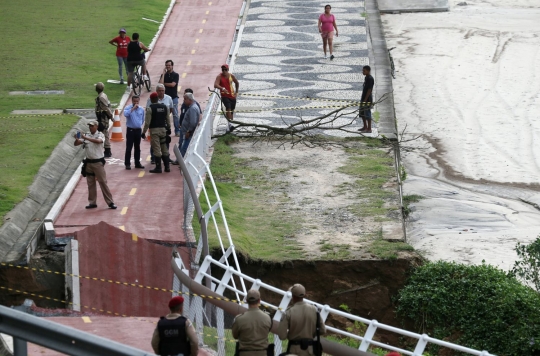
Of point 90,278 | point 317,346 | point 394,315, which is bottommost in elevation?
point 394,315

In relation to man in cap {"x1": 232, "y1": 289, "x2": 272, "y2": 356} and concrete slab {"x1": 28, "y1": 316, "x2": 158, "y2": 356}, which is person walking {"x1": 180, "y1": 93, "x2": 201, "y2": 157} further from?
man in cap {"x1": 232, "y1": 289, "x2": 272, "y2": 356}

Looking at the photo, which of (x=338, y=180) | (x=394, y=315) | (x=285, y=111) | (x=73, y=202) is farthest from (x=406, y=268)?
(x=285, y=111)

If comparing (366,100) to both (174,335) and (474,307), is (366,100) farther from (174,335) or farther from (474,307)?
(174,335)

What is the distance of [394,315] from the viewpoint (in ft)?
59.6

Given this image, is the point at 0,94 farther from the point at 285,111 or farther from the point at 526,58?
the point at 526,58

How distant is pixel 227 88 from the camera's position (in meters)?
24.8

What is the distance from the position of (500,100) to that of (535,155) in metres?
5.43

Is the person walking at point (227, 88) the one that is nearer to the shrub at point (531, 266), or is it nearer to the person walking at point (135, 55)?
the person walking at point (135, 55)

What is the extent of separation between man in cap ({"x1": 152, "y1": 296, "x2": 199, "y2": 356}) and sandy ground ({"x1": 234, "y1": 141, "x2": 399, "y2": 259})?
8233 millimetres

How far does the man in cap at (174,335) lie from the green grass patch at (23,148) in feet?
28.6

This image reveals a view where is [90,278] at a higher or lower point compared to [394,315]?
higher

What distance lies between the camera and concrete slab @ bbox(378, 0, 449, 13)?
44.3 meters

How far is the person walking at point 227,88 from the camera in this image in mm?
24562

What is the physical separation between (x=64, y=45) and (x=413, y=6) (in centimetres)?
1613
